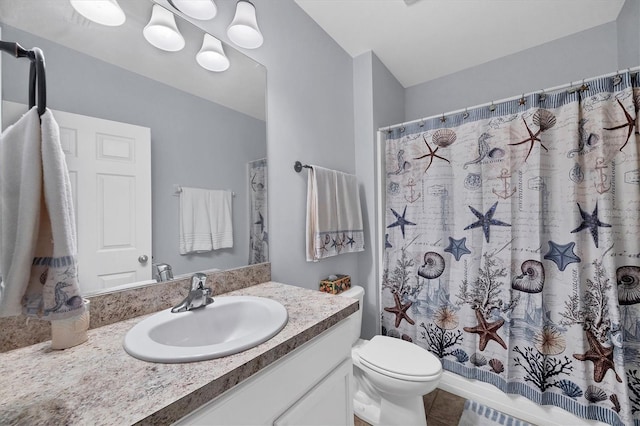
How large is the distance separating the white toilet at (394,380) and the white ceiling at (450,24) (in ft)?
6.15

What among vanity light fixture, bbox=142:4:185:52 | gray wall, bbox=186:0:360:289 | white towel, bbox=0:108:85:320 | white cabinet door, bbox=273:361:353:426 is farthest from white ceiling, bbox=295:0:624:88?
white cabinet door, bbox=273:361:353:426

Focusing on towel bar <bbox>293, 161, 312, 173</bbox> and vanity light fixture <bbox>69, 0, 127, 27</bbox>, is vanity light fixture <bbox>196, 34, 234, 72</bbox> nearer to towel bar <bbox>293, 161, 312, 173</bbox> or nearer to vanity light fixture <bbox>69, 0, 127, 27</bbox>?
vanity light fixture <bbox>69, 0, 127, 27</bbox>

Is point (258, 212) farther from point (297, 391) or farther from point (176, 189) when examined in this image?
point (297, 391)

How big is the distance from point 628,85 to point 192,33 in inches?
79.0

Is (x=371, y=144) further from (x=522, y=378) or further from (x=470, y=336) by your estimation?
(x=522, y=378)

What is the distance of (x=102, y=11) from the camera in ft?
2.72

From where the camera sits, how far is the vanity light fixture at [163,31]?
94cm

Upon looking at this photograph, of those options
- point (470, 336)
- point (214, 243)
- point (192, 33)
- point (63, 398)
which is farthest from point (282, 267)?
point (470, 336)

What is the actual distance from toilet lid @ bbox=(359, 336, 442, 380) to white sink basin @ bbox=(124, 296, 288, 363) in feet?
2.43

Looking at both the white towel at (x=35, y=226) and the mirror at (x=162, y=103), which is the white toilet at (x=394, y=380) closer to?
the mirror at (x=162, y=103)

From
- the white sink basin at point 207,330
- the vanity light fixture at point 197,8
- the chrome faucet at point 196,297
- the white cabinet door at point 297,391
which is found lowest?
the white cabinet door at point 297,391

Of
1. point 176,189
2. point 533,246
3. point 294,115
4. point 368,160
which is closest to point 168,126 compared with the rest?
point 176,189

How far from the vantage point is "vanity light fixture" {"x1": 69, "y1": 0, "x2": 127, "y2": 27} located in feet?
2.59

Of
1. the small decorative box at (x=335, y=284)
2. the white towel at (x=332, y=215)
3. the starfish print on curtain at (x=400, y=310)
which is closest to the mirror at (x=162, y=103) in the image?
the white towel at (x=332, y=215)
